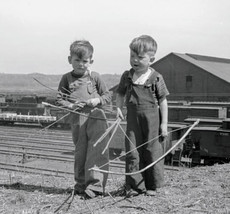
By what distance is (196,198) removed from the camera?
4.53 metres

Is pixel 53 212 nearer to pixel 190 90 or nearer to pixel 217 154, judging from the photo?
pixel 217 154

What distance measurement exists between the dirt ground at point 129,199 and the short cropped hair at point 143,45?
1.65 metres

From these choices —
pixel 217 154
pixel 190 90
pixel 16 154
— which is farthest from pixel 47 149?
pixel 190 90

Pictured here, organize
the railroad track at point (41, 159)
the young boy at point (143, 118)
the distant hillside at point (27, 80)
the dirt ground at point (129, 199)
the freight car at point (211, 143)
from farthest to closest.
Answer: the distant hillside at point (27, 80)
the freight car at point (211, 143)
the railroad track at point (41, 159)
the young boy at point (143, 118)
the dirt ground at point (129, 199)

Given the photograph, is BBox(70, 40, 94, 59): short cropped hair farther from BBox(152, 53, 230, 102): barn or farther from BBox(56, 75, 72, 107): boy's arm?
BBox(152, 53, 230, 102): barn

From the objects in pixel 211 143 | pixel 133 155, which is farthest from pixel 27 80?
pixel 133 155

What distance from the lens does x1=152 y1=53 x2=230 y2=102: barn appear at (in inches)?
1276

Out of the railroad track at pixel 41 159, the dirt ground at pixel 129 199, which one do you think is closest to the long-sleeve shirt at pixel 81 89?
the dirt ground at pixel 129 199

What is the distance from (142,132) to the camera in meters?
4.77

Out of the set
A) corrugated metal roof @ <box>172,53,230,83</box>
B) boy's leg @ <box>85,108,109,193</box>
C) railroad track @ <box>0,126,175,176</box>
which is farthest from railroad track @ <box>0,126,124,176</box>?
→ corrugated metal roof @ <box>172,53,230,83</box>

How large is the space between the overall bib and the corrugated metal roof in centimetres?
2904

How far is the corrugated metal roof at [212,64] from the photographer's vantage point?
33.9 metres

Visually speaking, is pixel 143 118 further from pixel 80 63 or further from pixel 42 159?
pixel 42 159

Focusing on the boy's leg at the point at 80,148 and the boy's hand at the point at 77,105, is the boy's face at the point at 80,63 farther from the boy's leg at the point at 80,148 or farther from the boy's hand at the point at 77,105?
the boy's leg at the point at 80,148
